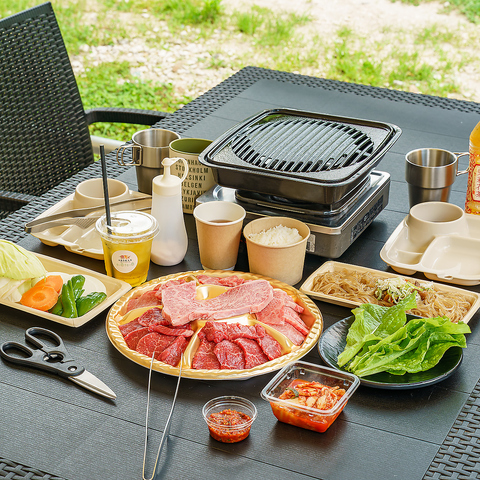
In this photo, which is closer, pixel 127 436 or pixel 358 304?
pixel 127 436

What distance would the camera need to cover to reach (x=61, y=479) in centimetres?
105

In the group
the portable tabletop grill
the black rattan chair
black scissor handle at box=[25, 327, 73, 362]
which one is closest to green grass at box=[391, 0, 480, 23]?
the black rattan chair

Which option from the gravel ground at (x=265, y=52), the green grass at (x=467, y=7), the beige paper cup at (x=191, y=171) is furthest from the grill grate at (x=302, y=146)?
the green grass at (x=467, y=7)

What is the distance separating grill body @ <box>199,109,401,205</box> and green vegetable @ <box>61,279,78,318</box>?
51cm

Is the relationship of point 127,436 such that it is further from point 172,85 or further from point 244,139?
point 172,85

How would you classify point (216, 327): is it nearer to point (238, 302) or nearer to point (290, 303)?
point (238, 302)

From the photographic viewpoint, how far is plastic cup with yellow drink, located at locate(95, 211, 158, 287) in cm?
154

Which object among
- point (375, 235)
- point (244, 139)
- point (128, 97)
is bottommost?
point (128, 97)

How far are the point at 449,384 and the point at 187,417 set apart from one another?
21.8 inches

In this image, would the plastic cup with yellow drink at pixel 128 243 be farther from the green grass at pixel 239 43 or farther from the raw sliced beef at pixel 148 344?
the green grass at pixel 239 43

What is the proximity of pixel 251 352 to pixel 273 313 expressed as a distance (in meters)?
0.13

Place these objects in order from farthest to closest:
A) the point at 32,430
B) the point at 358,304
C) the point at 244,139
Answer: the point at 244,139, the point at 358,304, the point at 32,430

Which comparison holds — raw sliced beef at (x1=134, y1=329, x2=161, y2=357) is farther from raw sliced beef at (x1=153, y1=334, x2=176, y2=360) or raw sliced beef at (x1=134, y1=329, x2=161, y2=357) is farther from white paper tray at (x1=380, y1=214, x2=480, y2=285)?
white paper tray at (x1=380, y1=214, x2=480, y2=285)

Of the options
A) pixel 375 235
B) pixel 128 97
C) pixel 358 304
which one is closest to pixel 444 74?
pixel 128 97
